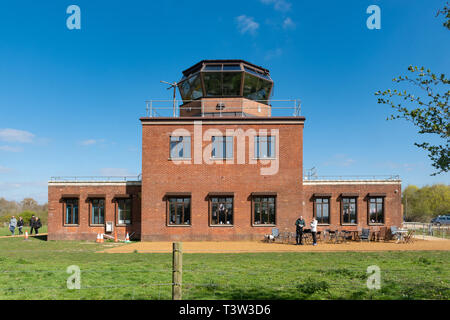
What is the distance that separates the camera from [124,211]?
22469mm

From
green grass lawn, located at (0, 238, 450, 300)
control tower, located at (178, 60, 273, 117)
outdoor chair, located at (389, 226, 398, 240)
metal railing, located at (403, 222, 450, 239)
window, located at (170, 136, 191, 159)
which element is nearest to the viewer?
green grass lawn, located at (0, 238, 450, 300)

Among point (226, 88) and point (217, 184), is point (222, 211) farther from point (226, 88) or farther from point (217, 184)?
point (226, 88)

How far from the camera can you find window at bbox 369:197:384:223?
2253 cm

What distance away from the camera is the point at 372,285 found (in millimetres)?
7707

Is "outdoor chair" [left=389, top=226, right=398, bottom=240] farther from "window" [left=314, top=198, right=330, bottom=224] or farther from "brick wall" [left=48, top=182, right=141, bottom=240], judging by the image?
"brick wall" [left=48, top=182, right=141, bottom=240]

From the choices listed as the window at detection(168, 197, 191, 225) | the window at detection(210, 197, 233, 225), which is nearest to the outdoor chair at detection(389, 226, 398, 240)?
the window at detection(210, 197, 233, 225)

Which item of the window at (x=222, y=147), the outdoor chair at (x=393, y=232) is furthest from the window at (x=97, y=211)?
the outdoor chair at (x=393, y=232)

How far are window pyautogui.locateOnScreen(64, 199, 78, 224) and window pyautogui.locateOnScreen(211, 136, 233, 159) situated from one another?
1000 centimetres

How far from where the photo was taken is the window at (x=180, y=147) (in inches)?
814

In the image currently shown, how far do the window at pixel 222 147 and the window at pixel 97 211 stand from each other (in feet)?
27.6

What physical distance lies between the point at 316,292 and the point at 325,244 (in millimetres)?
12209

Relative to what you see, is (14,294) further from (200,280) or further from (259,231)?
(259,231)

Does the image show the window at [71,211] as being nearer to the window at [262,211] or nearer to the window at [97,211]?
the window at [97,211]

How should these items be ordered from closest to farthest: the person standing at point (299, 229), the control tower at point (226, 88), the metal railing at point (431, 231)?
the person standing at point (299, 229)
the control tower at point (226, 88)
the metal railing at point (431, 231)
